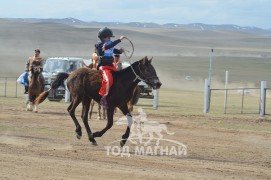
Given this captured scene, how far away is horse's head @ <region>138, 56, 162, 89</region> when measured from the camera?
16359mm

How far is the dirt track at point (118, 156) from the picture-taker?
41.4 ft

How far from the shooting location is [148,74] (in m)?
16.4

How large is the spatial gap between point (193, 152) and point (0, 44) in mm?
97097

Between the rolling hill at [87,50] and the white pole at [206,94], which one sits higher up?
the rolling hill at [87,50]

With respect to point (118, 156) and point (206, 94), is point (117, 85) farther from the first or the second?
point (206, 94)

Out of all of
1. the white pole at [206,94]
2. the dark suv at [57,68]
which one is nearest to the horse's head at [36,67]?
the white pole at [206,94]

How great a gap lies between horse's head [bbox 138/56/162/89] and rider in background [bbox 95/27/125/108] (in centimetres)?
69

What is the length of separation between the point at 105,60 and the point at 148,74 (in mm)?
1103

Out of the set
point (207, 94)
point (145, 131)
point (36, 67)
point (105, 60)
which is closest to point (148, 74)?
point (105, 60)

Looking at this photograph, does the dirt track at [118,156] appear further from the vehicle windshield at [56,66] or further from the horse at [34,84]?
the vehicle windshield at [56,66]

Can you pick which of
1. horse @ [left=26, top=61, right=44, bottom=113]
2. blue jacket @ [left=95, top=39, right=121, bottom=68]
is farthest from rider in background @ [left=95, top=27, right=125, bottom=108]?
horse @ [left=26, top=61, right=44, bottom=113]

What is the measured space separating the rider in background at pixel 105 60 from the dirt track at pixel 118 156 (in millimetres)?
1254

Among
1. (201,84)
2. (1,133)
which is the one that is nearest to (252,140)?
(1,133)

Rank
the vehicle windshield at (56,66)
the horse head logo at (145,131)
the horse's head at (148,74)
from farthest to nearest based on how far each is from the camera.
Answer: the vehicle windshield at (56,66), the horse head logo at (145,131), the horse's head at (148,74)
